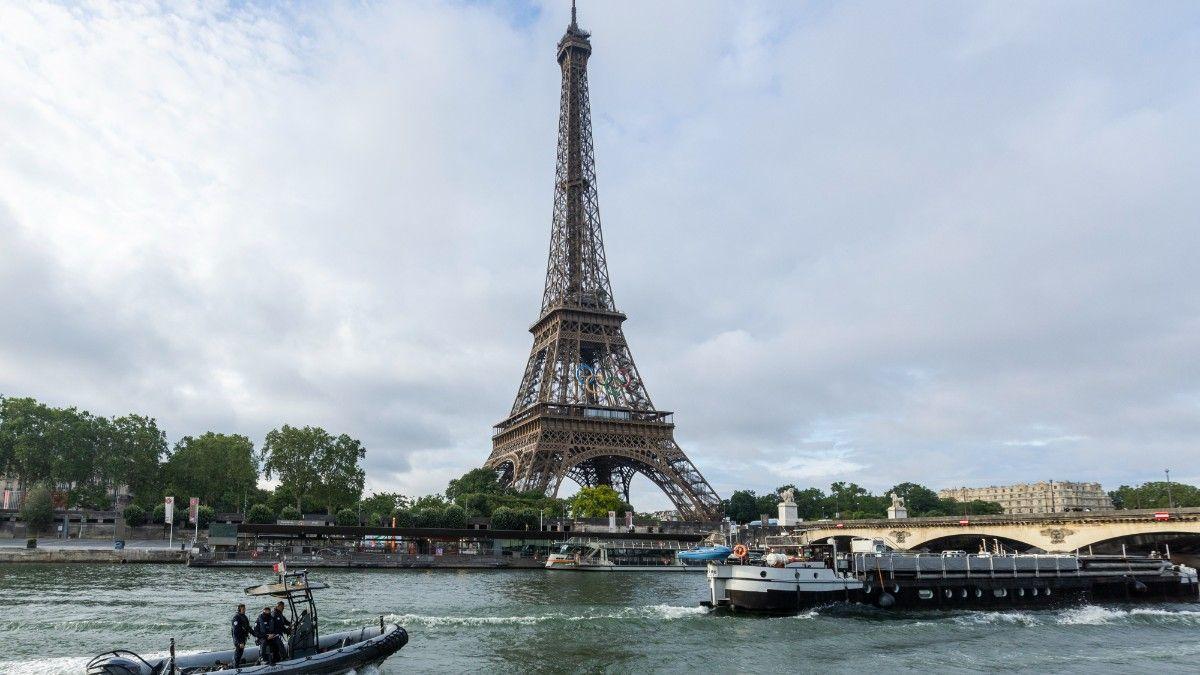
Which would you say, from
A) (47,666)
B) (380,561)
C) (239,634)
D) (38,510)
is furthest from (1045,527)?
(38,510)

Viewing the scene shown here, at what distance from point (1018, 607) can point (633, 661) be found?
29587 millimetres

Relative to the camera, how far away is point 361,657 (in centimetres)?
2470

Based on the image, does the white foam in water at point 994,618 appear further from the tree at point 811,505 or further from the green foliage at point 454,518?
the tree at point 811,505

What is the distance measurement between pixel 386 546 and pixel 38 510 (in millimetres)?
37861

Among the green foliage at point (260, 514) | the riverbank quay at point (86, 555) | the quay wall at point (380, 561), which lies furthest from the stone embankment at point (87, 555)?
the green foliage at point (260, 514)

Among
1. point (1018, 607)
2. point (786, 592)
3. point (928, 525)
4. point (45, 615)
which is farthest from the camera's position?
point (928, 525)

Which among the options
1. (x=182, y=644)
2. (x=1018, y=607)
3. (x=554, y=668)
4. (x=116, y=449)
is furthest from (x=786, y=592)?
(x=116, y=449)

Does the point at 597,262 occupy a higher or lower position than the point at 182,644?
higher

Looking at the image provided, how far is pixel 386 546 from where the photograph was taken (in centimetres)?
9175

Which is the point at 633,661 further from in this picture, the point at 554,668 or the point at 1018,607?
the point at 1018,607

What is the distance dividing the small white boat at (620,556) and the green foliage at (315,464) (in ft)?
99.6

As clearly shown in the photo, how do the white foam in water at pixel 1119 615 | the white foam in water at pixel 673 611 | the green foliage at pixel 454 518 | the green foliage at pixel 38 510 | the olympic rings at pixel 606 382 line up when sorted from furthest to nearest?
the olympic rings at pixel 606 382 → the green foliage at pixel 38 510 → the green foliage at pixel 454 518 → the white foam in water at pixel 1119 615 → the white foam in water at pixel 673 611

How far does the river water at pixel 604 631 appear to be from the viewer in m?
28.8

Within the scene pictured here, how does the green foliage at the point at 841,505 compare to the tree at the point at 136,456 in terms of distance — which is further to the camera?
the green foliage at the point at 841,505
